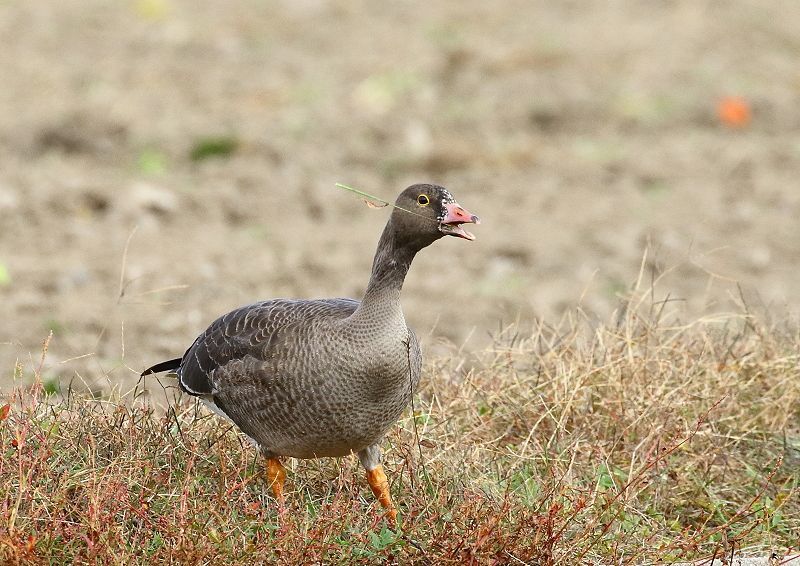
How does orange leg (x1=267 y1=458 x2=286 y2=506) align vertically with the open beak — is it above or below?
below

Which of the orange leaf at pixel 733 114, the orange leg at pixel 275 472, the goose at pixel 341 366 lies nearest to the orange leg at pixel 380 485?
the goose at pixel 341 366

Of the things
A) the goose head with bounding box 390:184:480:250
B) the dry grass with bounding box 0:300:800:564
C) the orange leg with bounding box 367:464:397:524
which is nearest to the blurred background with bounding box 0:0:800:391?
the dry grass with bounding box 0:300:800:564

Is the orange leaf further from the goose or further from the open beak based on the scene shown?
the open beak

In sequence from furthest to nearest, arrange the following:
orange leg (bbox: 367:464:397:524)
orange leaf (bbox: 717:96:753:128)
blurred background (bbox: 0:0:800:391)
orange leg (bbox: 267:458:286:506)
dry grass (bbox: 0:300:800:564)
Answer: orange leaf (bbox: 717:96:753:128), blurred background (bbox: 0:0:800:391), orange leg (bbox: 267:458:286:506), orange leg (bbox: 367:464:397:524), dry grass (bbox: 0:300:800:564)

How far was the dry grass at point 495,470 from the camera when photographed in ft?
13.6

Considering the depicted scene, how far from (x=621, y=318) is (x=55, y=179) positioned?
548 centimetres

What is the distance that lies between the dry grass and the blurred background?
744mm

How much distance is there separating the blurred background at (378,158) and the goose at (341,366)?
1.55 metres

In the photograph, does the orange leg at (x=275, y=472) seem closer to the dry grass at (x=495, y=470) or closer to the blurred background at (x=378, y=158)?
the dry grass at (x=495, y=470)

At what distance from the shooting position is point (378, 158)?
436 inches

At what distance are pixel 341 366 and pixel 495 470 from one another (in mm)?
933

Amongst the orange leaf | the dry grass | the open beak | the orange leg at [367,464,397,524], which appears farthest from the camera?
the orange leaf

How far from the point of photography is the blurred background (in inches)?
329

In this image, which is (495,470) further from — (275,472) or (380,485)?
(275,472)
